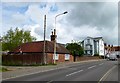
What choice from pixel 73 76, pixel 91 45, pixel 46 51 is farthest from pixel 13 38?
pixel 73 76

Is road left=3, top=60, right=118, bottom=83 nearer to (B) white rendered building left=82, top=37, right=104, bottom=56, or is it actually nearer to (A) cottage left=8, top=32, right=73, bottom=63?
(A) cottage left=8, top=32, right=73, bottom=63

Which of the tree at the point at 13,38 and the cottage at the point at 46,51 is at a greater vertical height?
the tree at the point at 13,38

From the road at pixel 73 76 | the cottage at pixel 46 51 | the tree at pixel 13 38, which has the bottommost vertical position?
the road at pixel 73 76

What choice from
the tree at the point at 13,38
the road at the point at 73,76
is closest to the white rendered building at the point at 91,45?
the tree at the point at 13,38

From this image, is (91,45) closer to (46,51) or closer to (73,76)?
(46,51)

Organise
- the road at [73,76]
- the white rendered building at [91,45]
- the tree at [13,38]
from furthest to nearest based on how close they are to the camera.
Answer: the white rendered building at [91,45] < the tree at [13,38] < the road at [73,76]

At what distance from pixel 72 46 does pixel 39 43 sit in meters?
29.2

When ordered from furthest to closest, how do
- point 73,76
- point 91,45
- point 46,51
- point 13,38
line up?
point 91,45, point 13,38, point 46,51, point 73,76

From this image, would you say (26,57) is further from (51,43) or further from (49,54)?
(51,43)

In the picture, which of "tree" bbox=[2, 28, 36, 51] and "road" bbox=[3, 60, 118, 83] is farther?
"tree" bbox=[2, 28, 36, 51]

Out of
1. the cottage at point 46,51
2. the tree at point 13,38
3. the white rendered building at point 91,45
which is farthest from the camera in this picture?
the white rendered building at point 91,45

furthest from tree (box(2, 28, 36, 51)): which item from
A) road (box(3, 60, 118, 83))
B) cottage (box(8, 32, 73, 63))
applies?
road (box(3, 60, 118, 83))

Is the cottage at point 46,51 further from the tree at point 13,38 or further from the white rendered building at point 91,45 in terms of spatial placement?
the white rendered building at point 91,45

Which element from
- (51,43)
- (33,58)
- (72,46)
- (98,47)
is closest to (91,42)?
(98,47)
